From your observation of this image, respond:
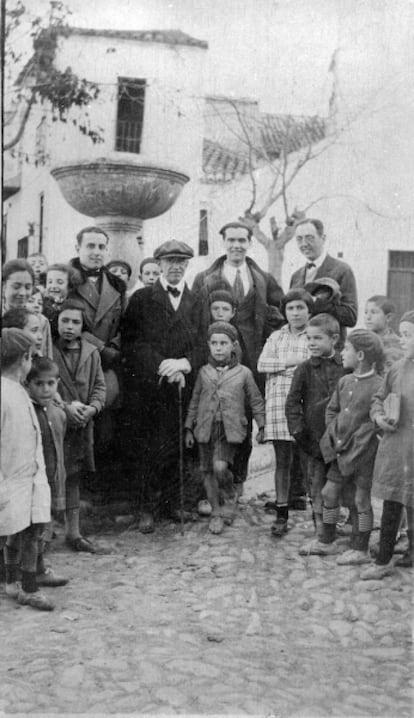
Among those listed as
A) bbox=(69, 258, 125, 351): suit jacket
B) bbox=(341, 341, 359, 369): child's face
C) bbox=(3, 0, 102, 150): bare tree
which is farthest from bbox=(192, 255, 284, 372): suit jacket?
bbox=(3, 0, 102, 150): bare tree

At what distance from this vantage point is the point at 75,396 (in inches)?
142

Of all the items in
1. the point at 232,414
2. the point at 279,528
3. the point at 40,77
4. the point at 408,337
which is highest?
the point at 40,77

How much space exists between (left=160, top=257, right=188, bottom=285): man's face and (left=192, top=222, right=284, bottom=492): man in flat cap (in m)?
0.09

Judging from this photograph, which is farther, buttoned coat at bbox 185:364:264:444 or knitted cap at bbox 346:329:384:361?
buttoned coat at bbox 185:364:264:444

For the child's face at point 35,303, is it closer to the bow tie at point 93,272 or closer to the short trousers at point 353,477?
the bow tie at point 93,272

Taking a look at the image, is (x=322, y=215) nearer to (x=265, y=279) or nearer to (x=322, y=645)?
(x=265, y=279)

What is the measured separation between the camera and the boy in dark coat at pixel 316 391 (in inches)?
146

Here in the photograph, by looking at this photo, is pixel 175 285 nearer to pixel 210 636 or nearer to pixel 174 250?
pixel 174 250

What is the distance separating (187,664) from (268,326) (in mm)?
1679

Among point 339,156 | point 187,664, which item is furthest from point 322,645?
point 339,156

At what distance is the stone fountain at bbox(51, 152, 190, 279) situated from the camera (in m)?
3.60

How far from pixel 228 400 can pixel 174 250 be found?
0.74 m

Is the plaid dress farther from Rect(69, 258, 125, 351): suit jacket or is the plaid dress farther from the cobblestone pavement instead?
Rect(69, 258, 125, 351): suit jacket

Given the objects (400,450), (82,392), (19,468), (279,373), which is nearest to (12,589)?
(19,468)
